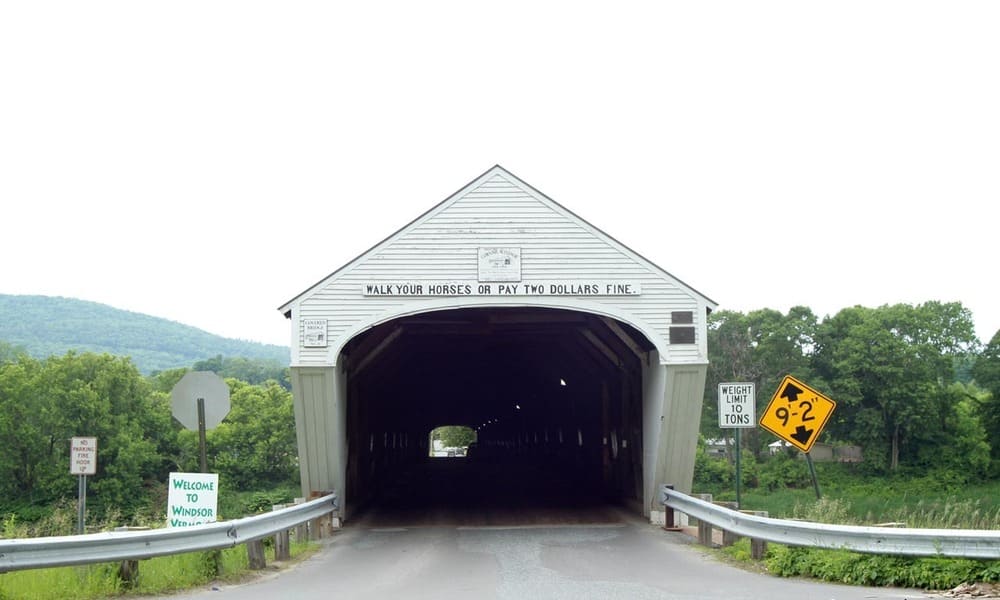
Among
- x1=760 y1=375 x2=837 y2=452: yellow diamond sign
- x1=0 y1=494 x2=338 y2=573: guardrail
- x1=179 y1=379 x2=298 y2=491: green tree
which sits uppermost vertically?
x1=760 y1=375 x2=837 y2=452: yellow diamond sign

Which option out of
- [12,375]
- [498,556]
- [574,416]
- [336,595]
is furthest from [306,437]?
[12,375]

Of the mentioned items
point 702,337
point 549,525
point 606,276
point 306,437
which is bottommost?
point 549,525

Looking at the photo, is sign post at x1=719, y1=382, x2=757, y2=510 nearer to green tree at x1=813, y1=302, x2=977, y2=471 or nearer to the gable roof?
the gable roof

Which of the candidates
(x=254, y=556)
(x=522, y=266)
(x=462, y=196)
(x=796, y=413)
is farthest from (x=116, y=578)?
(x=462, y=196)

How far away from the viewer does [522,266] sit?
17094mm

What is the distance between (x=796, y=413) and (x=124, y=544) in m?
8.27

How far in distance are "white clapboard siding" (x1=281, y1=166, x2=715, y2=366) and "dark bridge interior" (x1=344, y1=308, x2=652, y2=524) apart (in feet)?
4.31

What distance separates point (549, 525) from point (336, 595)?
26.7 feet

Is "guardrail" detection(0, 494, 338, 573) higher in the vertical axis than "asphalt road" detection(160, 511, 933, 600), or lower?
higher

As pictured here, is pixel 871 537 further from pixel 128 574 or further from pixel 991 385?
pixel 991 385

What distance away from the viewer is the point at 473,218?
1722 centimetres

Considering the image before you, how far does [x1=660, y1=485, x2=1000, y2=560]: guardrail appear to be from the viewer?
8.23 metres

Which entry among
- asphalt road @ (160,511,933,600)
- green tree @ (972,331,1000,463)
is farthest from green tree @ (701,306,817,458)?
asphalt road @ (160,511,933,600)

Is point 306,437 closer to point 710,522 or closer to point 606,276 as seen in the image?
point 606,276
